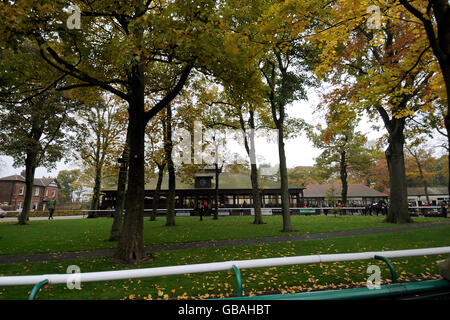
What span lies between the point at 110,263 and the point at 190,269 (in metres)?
5.84

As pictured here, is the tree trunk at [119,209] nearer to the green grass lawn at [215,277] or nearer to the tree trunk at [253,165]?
the green grass lawn at [215,277]

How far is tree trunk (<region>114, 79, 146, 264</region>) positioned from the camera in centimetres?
746

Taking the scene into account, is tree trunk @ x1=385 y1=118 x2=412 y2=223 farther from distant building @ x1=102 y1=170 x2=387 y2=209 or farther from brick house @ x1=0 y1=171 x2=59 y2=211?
brick house @ x1=0 y1=171 x2=59 y2=211

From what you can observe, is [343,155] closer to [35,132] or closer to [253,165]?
[253,165]

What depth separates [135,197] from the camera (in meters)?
7.77

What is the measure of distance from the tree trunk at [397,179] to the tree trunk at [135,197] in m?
17.5

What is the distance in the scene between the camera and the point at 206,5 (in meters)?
6.23

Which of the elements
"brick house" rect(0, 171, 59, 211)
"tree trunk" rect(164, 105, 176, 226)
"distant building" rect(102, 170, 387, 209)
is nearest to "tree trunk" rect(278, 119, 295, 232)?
"tree trunk" rect(164, 105, 176, 226)

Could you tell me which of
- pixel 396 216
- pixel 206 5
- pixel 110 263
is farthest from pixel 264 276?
pixel 396 216

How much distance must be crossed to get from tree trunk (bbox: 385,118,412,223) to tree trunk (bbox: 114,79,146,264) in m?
17.5

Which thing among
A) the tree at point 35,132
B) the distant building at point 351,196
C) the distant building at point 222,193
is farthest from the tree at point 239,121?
the distant building at point 351,196
